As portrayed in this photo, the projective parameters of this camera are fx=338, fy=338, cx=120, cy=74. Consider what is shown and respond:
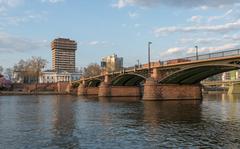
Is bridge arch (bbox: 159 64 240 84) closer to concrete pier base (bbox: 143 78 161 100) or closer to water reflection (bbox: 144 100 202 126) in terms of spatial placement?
concrete pier base (bbox: 143 78 161 100)

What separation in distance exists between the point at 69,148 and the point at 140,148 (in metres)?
4.33

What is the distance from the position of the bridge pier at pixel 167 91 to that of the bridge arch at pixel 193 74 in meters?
1.14

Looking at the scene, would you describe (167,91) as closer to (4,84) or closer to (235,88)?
(235,88)

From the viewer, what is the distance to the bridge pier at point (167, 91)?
72438mm

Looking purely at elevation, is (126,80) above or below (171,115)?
above

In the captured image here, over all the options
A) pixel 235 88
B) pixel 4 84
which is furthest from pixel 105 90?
pixel 235 88

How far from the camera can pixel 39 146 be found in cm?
2098

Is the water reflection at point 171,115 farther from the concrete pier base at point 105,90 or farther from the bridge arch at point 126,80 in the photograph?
the concrete pier base at point 105,90

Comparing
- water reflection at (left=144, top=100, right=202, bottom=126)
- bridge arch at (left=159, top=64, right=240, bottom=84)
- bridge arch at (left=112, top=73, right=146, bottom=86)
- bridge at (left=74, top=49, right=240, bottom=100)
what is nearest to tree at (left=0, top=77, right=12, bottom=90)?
bridge arch at (left=112, top=73, right=146, bottom=86)

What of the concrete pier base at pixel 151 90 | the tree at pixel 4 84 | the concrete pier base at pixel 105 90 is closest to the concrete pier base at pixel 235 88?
the concrete pier base at pixel 105 90

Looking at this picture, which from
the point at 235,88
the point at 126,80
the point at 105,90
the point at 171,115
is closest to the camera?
the point at 171,115

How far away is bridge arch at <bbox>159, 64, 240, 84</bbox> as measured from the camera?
60.4 meters

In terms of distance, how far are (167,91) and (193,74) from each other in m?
8.06

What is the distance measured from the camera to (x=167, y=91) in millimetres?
73562
